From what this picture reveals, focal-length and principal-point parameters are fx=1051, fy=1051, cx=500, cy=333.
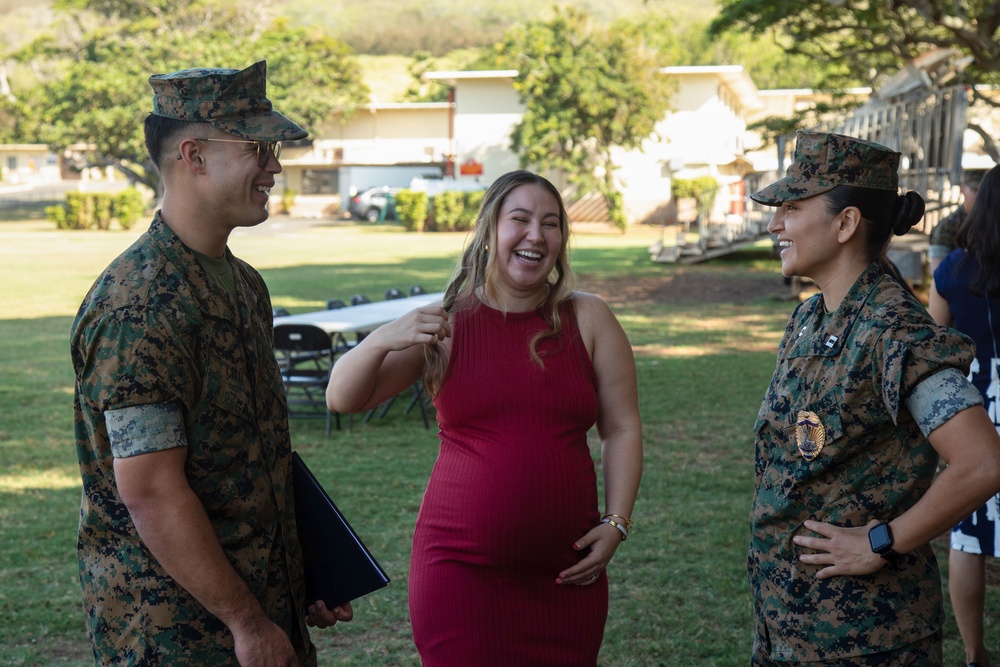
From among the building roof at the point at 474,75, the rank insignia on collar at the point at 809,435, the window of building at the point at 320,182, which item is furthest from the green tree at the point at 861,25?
the window of building at the point at 320,182

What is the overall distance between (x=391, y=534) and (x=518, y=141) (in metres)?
37.1

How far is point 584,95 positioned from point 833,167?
38.8m

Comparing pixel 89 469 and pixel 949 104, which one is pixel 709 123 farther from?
pixel 89 469

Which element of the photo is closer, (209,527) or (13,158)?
(209,527)

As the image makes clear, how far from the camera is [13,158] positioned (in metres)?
80.4

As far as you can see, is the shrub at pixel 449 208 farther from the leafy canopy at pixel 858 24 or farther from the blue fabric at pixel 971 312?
the blue fabric at pixel 971 312

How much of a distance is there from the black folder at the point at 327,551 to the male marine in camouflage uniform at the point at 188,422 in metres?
0.12

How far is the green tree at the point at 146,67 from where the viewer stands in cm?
5003

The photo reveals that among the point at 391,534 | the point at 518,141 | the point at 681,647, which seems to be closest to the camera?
the point at 681,647

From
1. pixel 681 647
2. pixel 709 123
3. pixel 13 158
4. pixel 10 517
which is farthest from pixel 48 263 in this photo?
pixel 13 158

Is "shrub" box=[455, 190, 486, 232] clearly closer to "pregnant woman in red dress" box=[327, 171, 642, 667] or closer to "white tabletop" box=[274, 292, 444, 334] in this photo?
"white tabletop" box=[274, 292, 444, 334]

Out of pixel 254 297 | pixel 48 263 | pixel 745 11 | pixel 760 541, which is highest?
pixel 745 11

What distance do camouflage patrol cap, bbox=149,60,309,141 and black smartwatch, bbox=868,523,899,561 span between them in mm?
1623

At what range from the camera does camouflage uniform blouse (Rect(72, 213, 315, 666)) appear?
215cm
